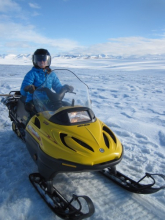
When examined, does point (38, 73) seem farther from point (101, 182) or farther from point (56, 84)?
point (101, 182)

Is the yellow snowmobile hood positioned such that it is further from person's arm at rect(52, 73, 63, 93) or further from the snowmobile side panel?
person's arm at rect(52, 73, 63, 93)

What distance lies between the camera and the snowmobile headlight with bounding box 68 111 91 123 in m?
2.32

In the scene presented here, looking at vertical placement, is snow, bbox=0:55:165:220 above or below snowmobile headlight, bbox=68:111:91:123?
below

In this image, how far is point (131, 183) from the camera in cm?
246

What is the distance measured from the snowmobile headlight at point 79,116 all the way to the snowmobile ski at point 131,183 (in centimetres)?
81

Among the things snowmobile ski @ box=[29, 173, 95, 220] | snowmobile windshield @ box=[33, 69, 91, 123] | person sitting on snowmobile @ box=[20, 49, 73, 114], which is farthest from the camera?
person sitting on snowmobile @ box=[20, 49, 73, 114]

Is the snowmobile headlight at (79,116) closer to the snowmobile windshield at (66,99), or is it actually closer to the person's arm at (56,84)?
the snowmobile windshield at (66,99)

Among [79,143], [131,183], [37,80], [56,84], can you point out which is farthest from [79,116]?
[37,80]

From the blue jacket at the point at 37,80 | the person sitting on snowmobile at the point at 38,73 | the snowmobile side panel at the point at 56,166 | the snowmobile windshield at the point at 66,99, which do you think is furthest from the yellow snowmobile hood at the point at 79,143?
the person sitting on snowmobile at the point at 38,73

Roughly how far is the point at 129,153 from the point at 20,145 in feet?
6.20

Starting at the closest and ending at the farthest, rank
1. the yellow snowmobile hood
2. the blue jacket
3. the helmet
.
→ the yellow snowmobile hood
the blue jacket
the helmet

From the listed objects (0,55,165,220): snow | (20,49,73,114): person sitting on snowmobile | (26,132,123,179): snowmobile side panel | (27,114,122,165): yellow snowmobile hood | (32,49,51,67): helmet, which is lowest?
(0,55,165,220): snow

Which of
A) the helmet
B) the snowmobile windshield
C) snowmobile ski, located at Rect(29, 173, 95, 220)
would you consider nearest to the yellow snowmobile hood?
the snowmobile windshield

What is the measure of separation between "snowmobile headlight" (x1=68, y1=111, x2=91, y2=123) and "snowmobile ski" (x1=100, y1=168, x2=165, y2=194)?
0.81 meters
